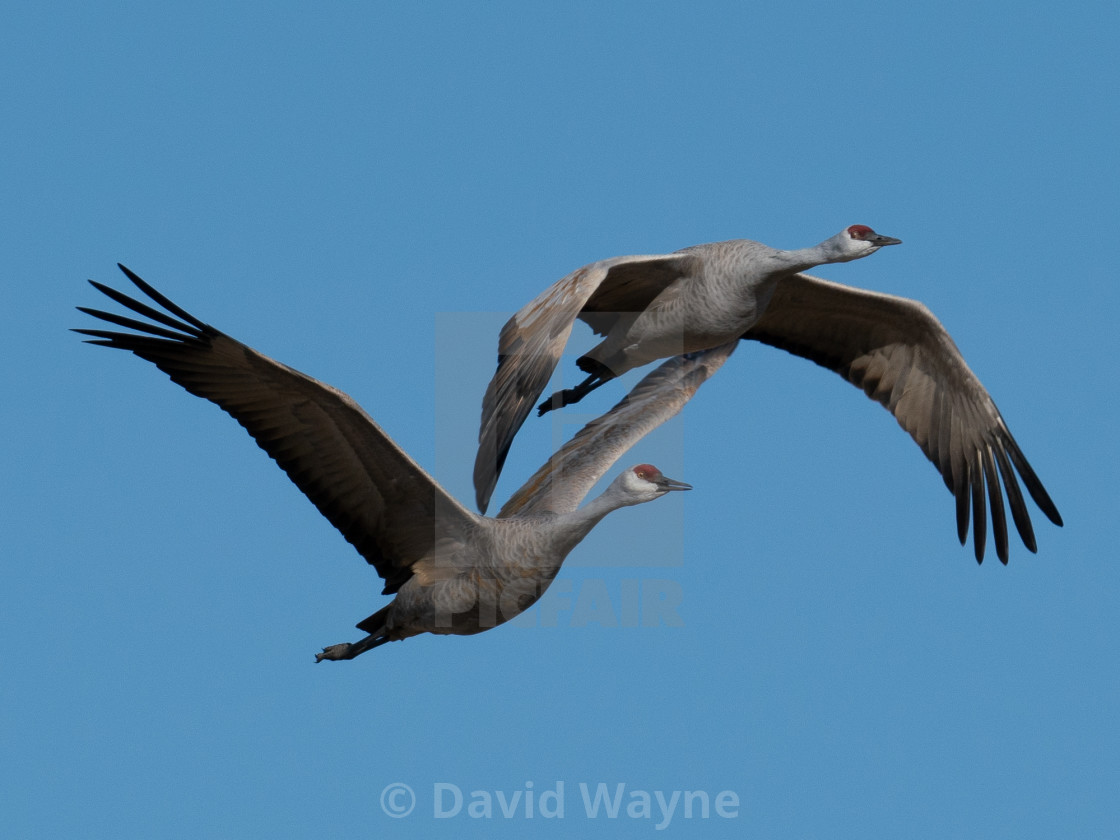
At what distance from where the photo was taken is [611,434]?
13.6 metres

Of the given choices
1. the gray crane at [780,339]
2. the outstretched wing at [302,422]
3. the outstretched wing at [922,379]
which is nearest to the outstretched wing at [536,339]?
the gray crane at [780,339]

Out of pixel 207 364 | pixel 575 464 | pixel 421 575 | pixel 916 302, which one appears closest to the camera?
pixel 207 364

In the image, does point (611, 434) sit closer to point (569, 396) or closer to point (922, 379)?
point (569, 396)

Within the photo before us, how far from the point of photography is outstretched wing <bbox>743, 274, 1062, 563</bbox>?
48.3 feet

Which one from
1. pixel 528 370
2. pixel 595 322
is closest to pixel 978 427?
pixel 595 322

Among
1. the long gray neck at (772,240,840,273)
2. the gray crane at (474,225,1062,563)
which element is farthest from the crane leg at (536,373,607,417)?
the long gray neck at (772,240,840,273)

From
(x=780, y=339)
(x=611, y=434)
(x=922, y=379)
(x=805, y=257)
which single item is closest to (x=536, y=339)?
(x=611, y=434)

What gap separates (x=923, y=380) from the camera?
15.2 m

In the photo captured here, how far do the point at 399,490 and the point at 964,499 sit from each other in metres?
5.69

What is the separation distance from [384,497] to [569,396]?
7.75 feet

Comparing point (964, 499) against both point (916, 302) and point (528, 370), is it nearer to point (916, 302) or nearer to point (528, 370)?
point (916, 302)

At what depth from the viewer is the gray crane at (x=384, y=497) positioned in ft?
37.7

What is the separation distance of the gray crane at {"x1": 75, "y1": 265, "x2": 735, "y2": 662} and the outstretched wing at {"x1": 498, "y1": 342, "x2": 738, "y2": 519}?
4cm

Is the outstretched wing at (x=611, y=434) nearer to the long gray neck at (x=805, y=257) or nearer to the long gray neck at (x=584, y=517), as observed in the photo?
the long gray neck at (x=584, y=517)
